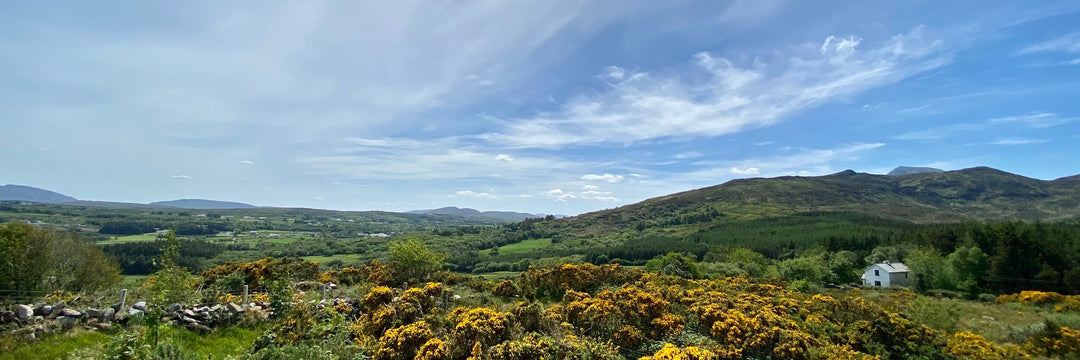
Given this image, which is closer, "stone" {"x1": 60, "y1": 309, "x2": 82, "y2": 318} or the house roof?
"stone" {"x1": 60, "y1": 309, "x2": 82, "y2": 318}

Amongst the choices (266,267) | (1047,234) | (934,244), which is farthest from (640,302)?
(934,244)

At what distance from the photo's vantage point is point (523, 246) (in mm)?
143750

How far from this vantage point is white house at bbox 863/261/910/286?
5775cm

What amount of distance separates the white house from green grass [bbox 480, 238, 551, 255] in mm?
86662

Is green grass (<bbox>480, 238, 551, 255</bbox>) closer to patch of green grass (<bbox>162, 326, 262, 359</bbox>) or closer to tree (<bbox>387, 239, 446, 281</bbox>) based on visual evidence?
tree (<bbox>387, 239, 446, 281</bbox>)

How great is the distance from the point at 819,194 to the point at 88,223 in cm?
30677

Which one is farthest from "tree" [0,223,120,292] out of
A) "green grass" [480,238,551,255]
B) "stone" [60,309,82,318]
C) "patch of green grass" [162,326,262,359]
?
"green grass" [480,238,551,255]

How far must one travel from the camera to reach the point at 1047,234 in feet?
167

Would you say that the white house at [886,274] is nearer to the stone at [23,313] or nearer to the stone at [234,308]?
the stone at [234,308]

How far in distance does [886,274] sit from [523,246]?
102727 millimetres

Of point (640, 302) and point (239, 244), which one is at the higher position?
point (640, 302)

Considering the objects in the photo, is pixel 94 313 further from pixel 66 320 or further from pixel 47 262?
pixel 47 262

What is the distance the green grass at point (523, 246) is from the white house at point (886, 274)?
86662mm

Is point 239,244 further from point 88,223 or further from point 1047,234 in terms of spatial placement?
Answer: point 1047,234
